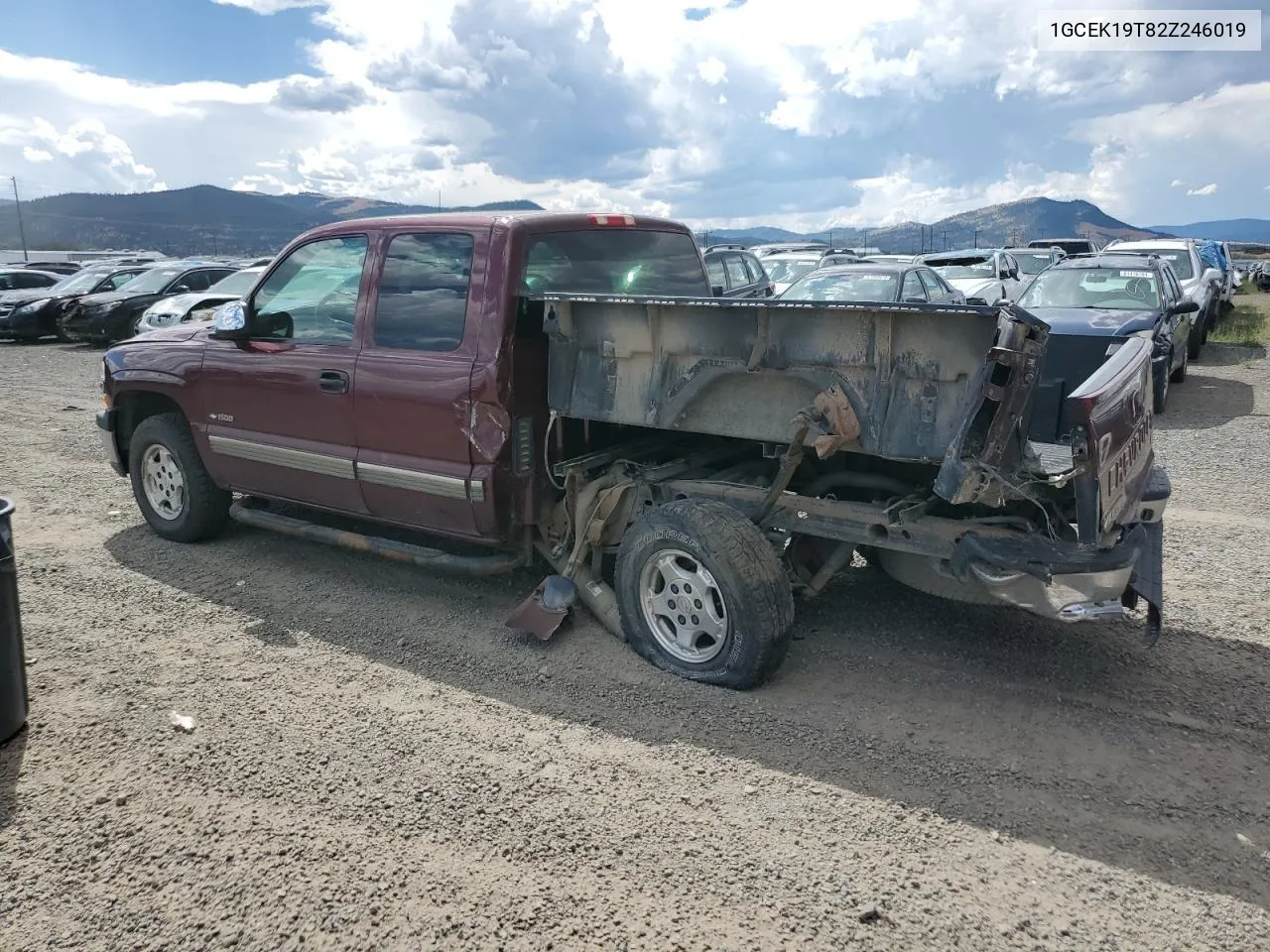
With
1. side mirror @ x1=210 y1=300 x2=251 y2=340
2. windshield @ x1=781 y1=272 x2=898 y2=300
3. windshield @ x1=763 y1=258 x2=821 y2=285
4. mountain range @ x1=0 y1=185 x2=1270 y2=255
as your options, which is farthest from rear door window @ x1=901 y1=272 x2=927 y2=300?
mountain range @ x1=0 y1=185 x2=1270 y2=255

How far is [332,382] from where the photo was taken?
194 inches

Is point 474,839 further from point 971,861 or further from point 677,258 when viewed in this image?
point 677,258

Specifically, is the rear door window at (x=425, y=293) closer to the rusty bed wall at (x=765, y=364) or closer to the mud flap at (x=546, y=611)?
the rusty bed wall at (x=765, y=364)

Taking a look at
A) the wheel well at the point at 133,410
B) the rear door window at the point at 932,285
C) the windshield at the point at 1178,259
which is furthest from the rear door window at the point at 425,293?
the windshield at the point at 1178,259

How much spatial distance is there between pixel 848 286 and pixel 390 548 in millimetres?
7937

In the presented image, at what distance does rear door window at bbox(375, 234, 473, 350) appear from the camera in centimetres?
456

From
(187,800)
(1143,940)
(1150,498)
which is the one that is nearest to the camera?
(1143,940)

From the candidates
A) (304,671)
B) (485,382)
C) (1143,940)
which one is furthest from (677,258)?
(1143,940)

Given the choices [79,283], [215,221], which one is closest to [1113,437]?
[79,283]

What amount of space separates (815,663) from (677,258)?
2.50 m

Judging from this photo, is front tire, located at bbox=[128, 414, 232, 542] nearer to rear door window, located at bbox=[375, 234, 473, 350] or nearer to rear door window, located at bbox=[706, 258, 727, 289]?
rear door window, located at bbox=[375, 234, 473, 350]

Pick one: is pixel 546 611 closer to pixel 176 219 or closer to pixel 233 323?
pixel 233 323

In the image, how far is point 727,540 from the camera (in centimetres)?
391

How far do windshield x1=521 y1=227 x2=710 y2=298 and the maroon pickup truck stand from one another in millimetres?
16
